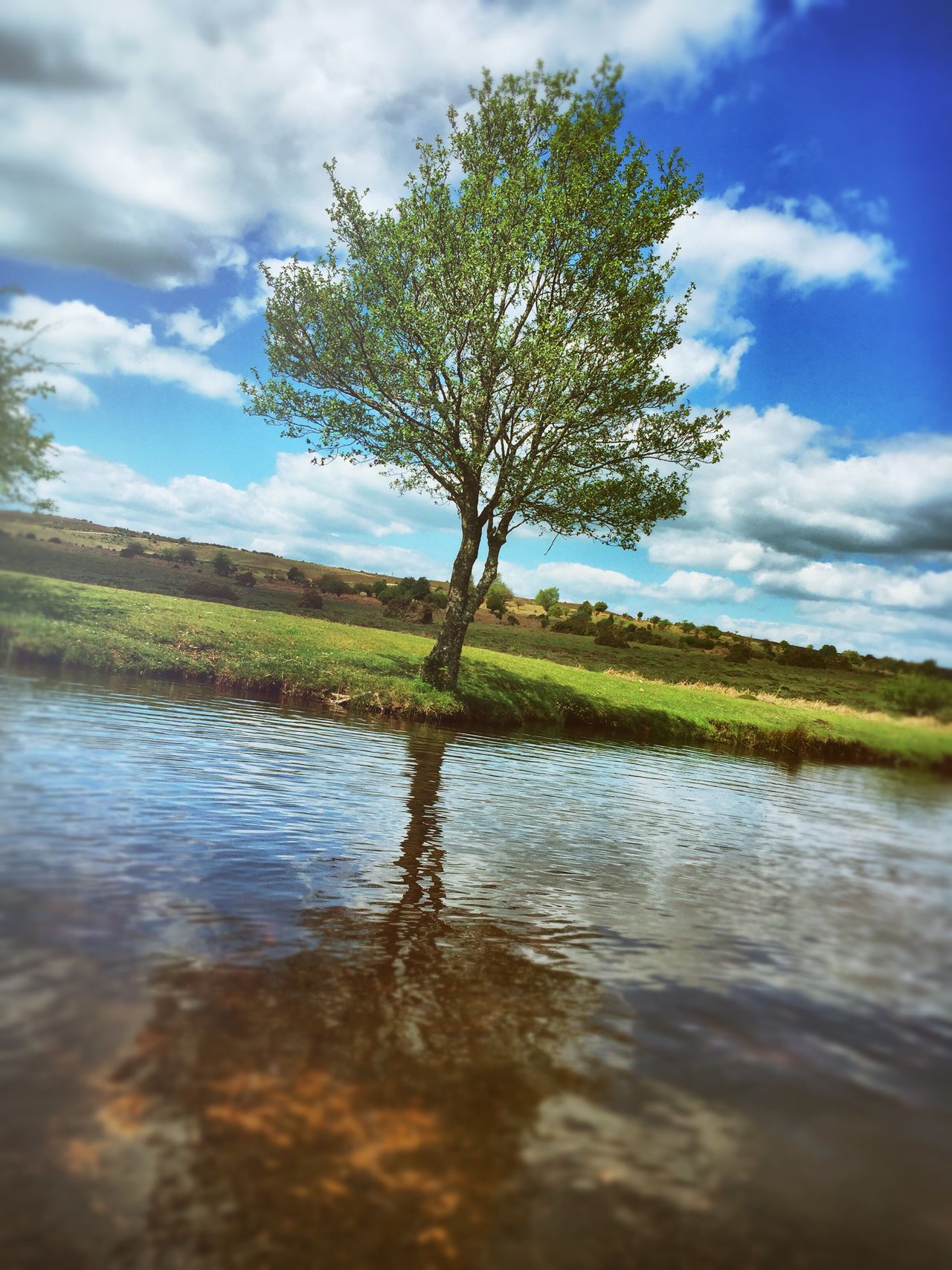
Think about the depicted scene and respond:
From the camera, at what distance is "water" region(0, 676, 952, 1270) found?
309 cm

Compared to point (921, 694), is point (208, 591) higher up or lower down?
lower down

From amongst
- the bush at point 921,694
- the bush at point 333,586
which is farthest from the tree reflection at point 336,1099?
the bush at point 333,586

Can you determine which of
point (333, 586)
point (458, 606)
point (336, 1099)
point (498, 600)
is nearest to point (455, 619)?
point (458, 606)

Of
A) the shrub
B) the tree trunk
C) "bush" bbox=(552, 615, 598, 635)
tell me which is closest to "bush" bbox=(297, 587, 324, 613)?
the shrub

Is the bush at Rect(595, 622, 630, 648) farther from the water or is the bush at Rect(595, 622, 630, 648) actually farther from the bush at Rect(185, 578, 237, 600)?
the water

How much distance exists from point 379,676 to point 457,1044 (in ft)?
79.3

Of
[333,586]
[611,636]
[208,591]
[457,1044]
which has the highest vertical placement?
[333,586]

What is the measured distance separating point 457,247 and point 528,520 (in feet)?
33.5

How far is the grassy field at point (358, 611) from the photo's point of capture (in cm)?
756

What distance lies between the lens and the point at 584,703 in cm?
3606

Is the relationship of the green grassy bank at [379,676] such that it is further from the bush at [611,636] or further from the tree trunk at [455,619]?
the bush at [611,636]

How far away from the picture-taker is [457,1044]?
4.55 meters

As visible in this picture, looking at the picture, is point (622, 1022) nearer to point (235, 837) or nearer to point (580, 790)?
point (235, 837)

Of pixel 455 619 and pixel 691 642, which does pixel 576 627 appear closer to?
pixel 691 642
